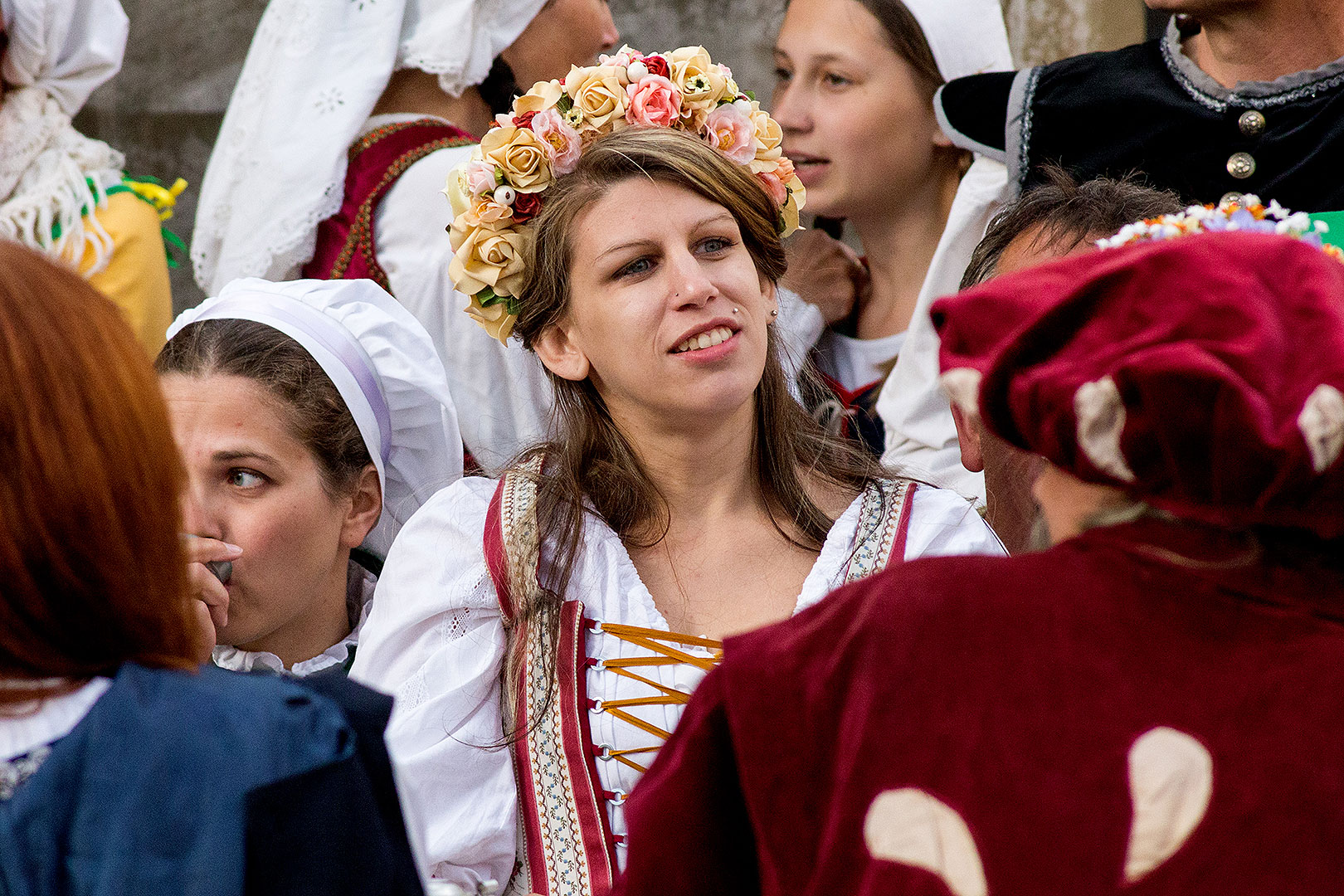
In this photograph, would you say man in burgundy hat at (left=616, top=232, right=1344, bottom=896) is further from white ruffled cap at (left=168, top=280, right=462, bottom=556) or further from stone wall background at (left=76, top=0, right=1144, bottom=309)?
stone wall background at (left=76, top=0, right=1144, bottom=309)

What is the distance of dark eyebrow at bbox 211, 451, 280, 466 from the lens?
2525 millimetres

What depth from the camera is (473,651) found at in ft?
7.22

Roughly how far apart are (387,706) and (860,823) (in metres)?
0.43

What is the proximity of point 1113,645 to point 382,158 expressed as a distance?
2.52 m

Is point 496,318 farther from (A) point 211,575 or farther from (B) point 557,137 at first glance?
(A) point 211,575

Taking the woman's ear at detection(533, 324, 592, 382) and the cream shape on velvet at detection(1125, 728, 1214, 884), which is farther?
the woman's ear at detection(533, 324, 592, 382)

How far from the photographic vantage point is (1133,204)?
253 centimetres

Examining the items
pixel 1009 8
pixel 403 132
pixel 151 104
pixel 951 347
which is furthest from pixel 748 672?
pixel 151 104

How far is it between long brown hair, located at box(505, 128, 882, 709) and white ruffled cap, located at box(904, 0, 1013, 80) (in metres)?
1.14

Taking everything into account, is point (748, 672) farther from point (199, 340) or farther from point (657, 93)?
point (199, 340)

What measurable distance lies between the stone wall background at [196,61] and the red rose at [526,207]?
2.06 m

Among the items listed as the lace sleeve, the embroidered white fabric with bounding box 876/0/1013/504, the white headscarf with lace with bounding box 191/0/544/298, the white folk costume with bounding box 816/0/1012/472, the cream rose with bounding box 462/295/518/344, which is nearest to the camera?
the lace sleeve

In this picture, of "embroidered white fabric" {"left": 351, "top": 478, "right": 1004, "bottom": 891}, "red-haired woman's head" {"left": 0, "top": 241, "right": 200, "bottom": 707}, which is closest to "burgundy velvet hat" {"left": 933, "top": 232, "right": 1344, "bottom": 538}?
"red-haired woman's head" {"left": 0, "top": 241, "right": 200, "bottom": 707}

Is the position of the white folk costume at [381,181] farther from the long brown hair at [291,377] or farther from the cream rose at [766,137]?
the cream rose at [766,137]
